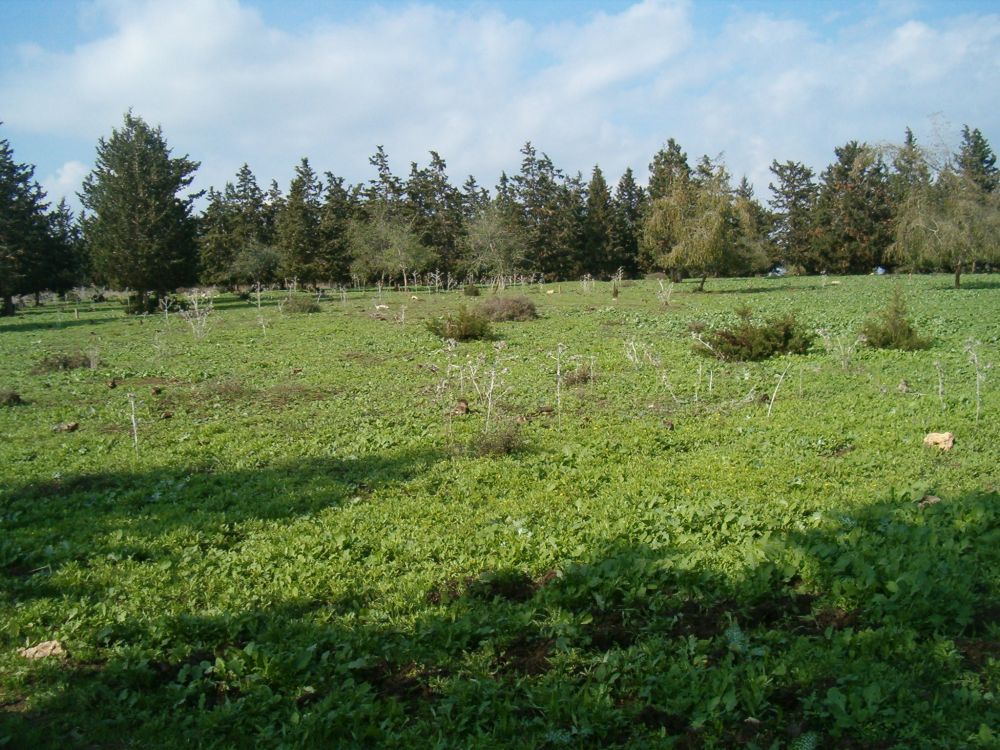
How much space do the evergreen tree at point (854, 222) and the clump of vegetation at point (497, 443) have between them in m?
61.9

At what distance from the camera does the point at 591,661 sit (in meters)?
4.00

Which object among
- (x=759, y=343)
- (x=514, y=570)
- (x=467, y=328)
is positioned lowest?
(x=514, y=570)

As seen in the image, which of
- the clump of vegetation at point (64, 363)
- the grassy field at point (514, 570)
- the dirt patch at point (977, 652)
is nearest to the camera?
the grassy field at point (514, 570)

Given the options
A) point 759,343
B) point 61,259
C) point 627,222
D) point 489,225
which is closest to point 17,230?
point 61,259

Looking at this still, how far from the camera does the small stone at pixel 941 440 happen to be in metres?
7.57

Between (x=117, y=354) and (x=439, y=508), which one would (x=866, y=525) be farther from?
(x=117, y=354)

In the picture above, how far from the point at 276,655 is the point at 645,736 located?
213 cm

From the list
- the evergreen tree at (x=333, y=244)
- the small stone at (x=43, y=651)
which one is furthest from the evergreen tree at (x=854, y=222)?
the small stone at (x=43, y=651)

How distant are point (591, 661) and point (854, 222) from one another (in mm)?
66649

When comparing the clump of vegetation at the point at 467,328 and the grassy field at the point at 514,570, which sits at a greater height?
the clump of vegetation at the point at 467,328

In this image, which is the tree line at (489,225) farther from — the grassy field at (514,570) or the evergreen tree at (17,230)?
the grassy field at (514,570)

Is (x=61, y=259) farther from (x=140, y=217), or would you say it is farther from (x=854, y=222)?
(x=854, y=222)

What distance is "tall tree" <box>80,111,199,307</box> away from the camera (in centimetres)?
3688

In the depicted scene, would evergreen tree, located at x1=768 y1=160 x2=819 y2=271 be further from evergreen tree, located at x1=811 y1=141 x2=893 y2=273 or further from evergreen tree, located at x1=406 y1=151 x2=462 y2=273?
evergreen tree, located at x1=406 y1=151 x2=462 y2=273
